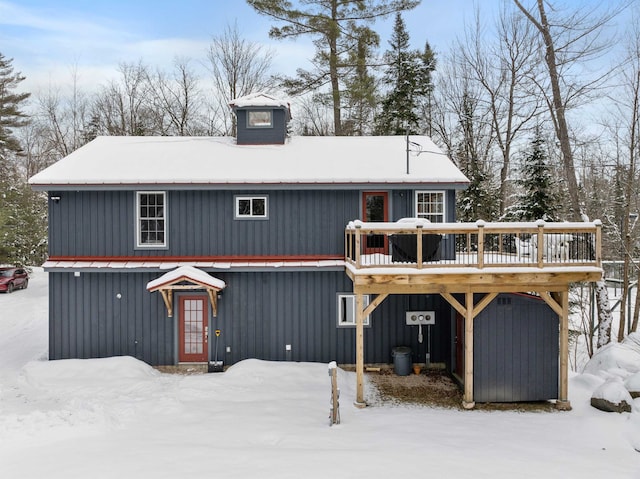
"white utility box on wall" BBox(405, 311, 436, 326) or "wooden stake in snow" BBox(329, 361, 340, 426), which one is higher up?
"white utility box on wall" BBox(405, 311, 436, 326)

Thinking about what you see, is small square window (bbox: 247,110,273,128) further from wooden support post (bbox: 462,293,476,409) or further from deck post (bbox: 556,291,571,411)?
deck post (bbox: 556,291,571,411)

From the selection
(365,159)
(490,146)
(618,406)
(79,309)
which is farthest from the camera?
(490,146)

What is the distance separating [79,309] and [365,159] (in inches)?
353

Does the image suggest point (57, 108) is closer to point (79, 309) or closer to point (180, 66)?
point (180, 66)

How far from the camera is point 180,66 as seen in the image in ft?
82.7

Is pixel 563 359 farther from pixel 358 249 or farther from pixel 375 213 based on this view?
pixel 375 213

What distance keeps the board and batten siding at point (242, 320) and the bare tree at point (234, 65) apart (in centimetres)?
1514

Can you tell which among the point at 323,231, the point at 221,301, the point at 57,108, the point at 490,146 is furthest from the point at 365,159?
the point at 57,108

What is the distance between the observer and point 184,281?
35.6 ft

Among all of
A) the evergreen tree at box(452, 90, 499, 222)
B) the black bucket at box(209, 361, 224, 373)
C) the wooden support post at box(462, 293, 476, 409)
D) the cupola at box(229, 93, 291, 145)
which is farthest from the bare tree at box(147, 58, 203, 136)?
the wooden support post at box(462, 293, 476, 409)

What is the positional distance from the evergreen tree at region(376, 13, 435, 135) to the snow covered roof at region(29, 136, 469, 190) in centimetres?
765

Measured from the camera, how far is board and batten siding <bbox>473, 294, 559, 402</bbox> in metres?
9.02

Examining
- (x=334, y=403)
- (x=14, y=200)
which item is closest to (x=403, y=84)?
(x=334, y=403)

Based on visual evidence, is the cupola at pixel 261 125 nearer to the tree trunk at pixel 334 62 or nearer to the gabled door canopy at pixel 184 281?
the gabled door canopy at pixel 184 281
